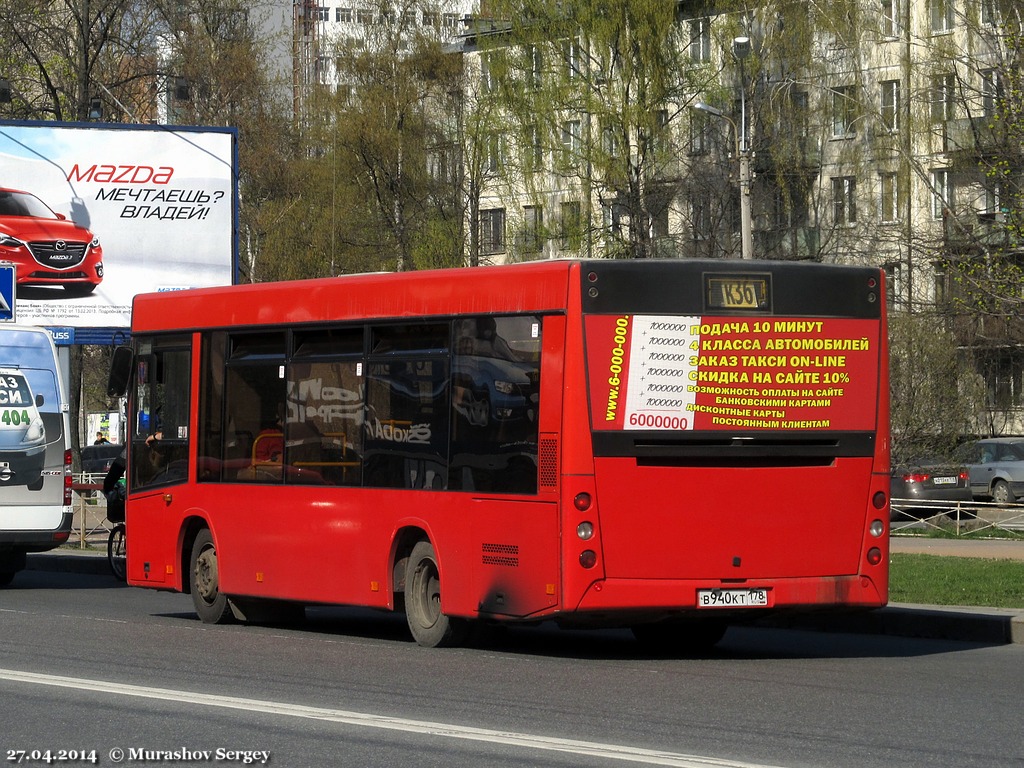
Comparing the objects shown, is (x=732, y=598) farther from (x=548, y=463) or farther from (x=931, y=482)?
(x=931, y=482)

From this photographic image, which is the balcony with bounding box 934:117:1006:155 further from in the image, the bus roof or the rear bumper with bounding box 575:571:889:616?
the rear bumper with bounding box 575:571:889:616

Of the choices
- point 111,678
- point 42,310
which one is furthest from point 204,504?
point 42,310

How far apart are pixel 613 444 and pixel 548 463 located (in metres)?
0.46

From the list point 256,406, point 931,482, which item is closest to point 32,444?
point 256,406

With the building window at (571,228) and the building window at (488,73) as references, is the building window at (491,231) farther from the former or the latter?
the building window at (571,228)

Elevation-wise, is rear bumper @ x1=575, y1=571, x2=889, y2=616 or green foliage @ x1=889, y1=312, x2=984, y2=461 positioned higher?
green foliage @ x1=889, y1=312, x2=984, y2=461

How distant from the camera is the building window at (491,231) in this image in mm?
53594

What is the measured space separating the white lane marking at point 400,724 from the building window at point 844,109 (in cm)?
3584

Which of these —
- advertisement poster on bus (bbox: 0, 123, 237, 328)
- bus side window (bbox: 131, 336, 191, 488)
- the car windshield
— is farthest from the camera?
advertisement poster on bus (bbox: 0, 123, 237, 328)

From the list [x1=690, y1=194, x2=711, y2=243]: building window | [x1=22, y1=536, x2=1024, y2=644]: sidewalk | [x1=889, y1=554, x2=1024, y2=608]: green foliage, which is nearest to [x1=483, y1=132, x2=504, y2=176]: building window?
[x1=690, y1=194, x2=711, y2=243]: building window

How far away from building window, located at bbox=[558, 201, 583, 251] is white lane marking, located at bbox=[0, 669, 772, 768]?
113 ft

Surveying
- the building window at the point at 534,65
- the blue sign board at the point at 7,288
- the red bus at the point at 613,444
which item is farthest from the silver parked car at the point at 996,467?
the red bus at the point at 613,444

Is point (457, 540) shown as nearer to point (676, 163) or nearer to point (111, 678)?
point (111, 678)

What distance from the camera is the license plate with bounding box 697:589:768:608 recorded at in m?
13.2
